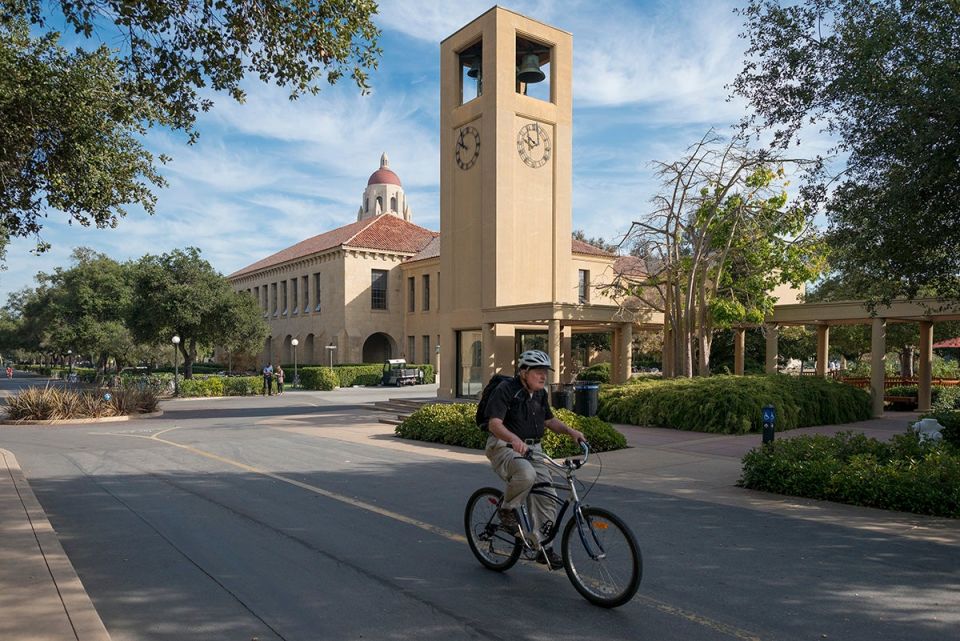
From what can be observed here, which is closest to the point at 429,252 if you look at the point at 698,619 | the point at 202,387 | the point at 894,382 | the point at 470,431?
the point at 202,387

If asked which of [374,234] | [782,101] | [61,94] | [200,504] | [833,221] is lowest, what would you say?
[200,504]

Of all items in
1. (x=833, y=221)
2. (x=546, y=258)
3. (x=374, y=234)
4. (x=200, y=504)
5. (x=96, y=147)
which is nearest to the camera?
(x=200, y=504)

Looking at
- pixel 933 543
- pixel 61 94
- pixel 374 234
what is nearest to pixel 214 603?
pixel 933 543

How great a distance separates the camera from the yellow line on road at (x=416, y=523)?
4.57 metres

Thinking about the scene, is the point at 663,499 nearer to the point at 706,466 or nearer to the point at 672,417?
the point at 706,466

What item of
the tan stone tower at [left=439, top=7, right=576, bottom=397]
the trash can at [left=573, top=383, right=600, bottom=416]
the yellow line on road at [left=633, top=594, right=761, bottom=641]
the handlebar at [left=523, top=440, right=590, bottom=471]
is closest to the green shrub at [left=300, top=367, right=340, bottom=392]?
the tan stone tower at [left=439, top=7, right=576, bottom=397]

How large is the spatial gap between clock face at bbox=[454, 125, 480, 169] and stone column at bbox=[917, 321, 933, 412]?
15.8 meters

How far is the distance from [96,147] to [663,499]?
29.4 feet

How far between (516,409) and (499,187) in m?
20.0

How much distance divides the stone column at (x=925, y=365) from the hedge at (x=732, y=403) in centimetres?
305

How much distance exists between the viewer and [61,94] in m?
9.10

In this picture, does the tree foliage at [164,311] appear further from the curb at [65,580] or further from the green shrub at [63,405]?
the curb at [65,580]

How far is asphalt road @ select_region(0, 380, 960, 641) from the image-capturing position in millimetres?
4664

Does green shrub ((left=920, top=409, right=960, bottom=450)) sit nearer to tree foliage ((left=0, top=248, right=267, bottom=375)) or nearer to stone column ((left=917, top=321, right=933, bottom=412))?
stone column ((left=917, top=321, right=933, bottom=412))
